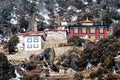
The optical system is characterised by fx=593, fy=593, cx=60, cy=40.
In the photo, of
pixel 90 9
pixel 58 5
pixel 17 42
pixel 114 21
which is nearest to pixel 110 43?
pixel 17 42

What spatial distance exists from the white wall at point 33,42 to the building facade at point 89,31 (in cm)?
1025

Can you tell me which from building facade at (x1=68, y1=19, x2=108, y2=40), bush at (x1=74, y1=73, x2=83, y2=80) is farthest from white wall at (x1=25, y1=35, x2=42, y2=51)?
bush at (x1=74, y1=73, x2=83, y2=80)

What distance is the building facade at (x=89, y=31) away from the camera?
133625 mm

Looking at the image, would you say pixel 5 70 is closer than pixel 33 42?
Yes

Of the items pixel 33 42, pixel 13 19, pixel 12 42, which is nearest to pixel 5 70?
pixel 12 42

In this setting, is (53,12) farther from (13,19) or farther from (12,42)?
(12,42)

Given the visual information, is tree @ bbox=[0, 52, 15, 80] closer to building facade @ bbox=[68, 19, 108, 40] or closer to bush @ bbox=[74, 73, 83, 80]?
bush @ bbox=[74, 73, 83, 80]

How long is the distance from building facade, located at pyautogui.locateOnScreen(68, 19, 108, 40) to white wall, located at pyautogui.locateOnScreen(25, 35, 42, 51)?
33.6 feet

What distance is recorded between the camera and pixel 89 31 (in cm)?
13450

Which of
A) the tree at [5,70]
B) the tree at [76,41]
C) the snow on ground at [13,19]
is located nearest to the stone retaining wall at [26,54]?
the tree at [76,41]

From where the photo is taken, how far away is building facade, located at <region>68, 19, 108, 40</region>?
438 feet

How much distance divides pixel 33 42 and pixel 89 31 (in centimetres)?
1547

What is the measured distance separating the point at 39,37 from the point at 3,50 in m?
8.15

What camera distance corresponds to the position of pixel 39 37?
126062 millimetres
